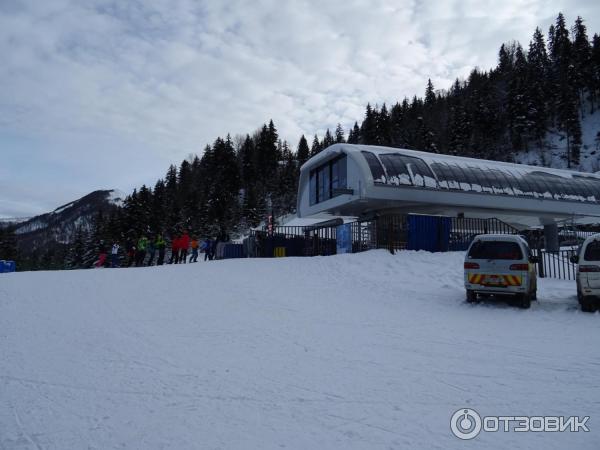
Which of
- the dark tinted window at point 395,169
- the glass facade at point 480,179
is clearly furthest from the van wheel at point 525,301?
the dark tinted window at point 395,169

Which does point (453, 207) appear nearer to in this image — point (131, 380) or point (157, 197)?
point (131, 380)

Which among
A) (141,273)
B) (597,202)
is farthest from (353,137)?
(141,273)

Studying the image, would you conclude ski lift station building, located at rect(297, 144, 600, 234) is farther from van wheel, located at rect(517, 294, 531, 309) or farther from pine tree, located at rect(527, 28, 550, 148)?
pine tree, located at rect(527, 28, 550, 148)

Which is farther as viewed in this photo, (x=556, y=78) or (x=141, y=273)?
(x=556, y=78)

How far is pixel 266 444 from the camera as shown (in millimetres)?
3629

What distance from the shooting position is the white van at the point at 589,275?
9.30 metres

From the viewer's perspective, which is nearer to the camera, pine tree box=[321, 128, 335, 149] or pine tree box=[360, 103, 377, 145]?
pine tree box=[360, 103, 377, 145]

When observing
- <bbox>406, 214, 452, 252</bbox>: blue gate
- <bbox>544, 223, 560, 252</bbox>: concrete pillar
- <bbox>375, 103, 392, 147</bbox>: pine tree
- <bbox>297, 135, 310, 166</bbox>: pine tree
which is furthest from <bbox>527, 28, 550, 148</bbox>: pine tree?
<bbox>406, 214, 452, 252</bbox>: blue gate

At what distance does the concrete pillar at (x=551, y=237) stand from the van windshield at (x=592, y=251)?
2176cm

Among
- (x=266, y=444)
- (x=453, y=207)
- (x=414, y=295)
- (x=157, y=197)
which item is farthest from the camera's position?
(x=157, y=197)

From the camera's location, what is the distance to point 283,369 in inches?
226

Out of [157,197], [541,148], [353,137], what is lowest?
[157,197]

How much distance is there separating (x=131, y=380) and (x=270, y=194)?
68.0 meters

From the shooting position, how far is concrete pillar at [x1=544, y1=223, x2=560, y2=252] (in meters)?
29.2
